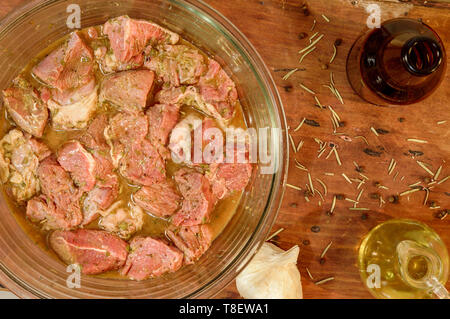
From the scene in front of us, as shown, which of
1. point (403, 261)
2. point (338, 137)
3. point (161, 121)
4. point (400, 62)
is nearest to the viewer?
point (400, 62)

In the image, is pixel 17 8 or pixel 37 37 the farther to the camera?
pixel 37 37

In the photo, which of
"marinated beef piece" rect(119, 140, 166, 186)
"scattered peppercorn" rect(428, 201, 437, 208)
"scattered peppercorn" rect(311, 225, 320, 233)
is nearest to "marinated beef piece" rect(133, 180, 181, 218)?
"marinated beef piece" rect(119, 140, 166, 186)

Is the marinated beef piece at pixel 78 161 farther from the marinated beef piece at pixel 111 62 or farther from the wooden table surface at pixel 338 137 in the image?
the wooden table surface at pixel 338 137

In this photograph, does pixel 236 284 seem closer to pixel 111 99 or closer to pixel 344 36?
pixel 111 99

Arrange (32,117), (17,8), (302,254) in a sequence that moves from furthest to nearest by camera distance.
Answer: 1. (302,254)
2. (32,117)
3. (17,8)

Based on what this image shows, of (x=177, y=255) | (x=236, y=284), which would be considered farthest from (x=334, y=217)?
(x=177, y=255)
